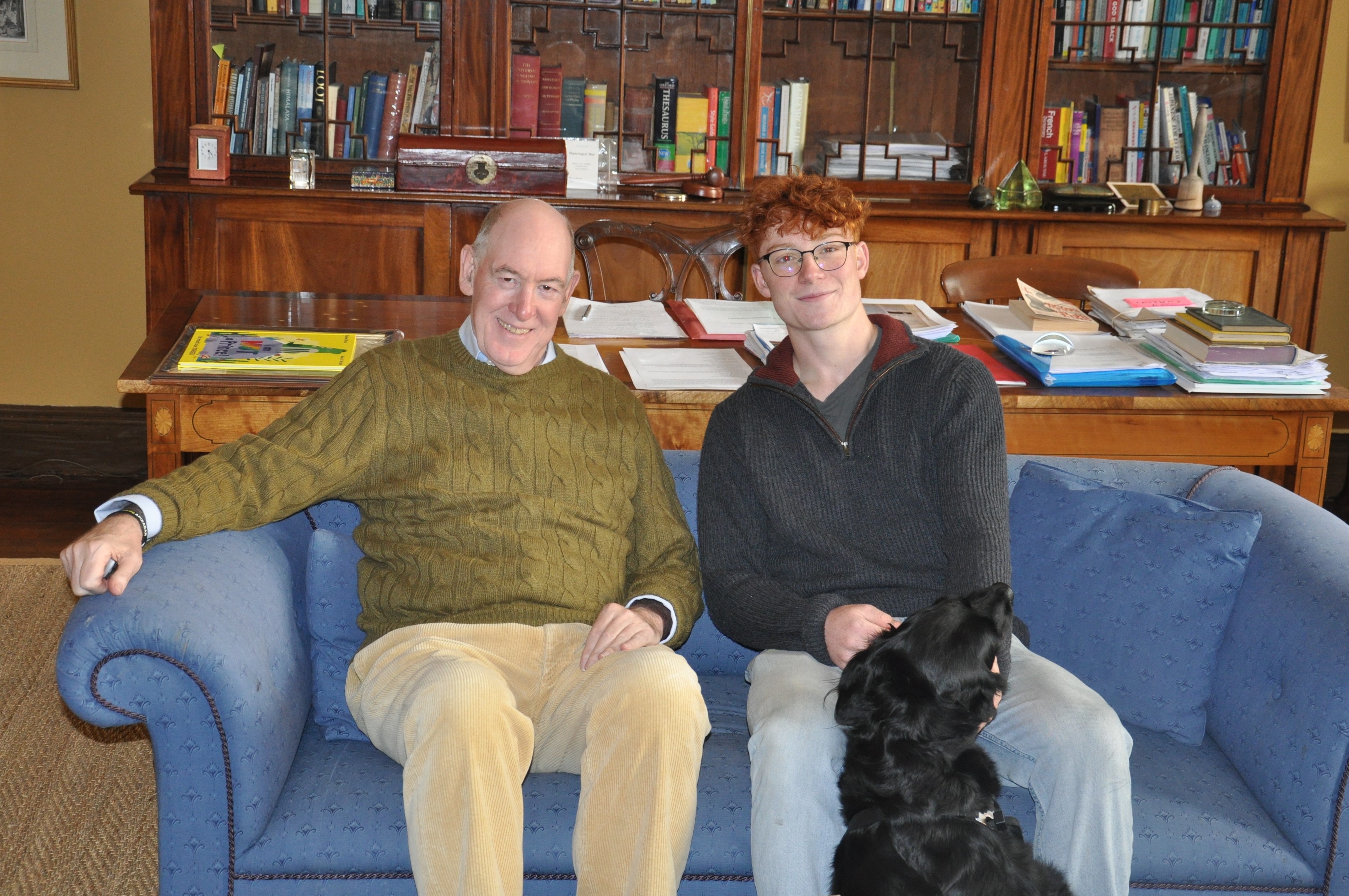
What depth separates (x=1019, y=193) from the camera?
395 cm

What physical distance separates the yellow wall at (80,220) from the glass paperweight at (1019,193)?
8.79 ft

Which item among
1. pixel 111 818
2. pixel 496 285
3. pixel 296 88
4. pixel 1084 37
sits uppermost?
pixel 1084 37

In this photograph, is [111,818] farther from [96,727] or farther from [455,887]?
[455,887]

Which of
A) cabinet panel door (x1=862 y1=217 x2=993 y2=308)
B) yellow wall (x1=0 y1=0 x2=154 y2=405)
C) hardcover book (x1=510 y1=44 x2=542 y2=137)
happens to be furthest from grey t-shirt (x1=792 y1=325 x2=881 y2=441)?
yellow wall (x1=0 y1=0 x2=154 y2=405)

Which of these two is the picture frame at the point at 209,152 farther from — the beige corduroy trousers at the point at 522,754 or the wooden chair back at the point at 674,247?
the beige corduroy trousers at the point at 522,754

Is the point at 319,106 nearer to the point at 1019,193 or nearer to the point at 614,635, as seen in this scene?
the point at 1019,193

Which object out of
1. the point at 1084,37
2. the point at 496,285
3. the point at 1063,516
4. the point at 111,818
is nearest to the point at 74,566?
the point at 496,285

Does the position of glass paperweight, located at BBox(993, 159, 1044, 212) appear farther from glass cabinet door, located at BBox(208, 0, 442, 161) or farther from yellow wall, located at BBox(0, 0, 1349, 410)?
glass cabinet door, located at BBox(208, 0, 442, 161)

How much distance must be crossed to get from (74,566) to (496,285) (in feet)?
2.36

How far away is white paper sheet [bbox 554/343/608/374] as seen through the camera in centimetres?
236

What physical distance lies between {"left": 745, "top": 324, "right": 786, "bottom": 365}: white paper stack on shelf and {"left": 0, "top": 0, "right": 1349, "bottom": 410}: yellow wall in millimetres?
2452

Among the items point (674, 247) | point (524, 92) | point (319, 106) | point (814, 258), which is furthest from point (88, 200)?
point (814, 258)

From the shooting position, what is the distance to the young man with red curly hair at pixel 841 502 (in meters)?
1.72

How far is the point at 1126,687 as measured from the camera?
6.30ft
